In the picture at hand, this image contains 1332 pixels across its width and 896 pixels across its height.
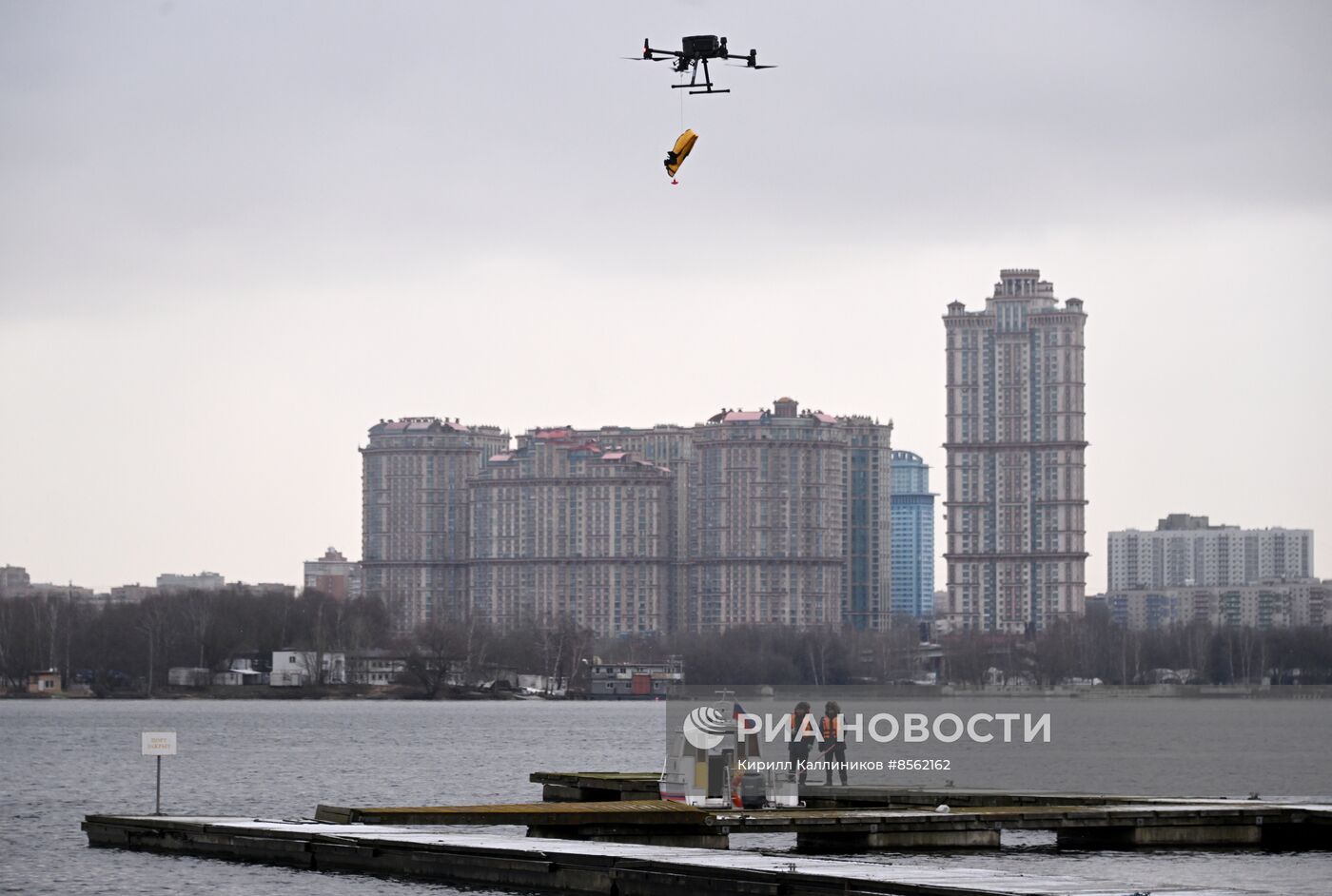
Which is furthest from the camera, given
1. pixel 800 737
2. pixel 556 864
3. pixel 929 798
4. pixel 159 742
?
pixel 929 798

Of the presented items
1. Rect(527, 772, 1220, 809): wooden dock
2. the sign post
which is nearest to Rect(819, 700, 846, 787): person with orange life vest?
Rect(527, 772, 1220, 809): wooden dock

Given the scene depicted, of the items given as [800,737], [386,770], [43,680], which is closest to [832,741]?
[800,737]

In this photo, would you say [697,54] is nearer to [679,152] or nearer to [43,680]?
[679,152]

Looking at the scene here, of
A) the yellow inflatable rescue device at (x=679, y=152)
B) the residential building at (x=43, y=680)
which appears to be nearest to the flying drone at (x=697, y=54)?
the yellow inflatable rescue device at (x=679, y=152)

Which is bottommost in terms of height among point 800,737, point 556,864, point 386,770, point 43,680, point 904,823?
point 43,680

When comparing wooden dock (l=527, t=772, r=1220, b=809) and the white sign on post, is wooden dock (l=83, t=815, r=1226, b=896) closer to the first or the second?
the white sign on post

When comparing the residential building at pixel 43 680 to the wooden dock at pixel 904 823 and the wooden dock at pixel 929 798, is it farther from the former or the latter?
the wooden dock at pixel 929 798
